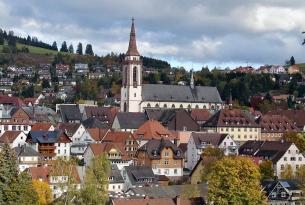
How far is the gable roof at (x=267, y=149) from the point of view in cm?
8661

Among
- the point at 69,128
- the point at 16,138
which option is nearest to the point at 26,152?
the point at 16,138

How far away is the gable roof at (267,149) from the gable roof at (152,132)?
9.56m

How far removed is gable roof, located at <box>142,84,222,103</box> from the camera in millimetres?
136775

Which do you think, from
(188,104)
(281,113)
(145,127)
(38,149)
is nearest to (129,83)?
(188,104)

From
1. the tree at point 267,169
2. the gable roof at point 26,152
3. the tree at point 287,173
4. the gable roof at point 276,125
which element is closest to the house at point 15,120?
the gable roof at point 26,152

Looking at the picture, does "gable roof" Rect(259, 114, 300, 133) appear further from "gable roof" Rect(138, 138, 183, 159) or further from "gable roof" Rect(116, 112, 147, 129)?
"gable roof" Rect(138, 138, 183, 159)

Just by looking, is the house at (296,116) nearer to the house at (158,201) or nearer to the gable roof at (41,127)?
the gable roof at (41,127)

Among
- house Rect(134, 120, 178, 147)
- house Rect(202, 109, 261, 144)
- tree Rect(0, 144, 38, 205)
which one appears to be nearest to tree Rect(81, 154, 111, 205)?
tree Rect(0, 144, 38, 205)

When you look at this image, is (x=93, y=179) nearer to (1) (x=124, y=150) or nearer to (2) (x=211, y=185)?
(2) (x=211, y=185)

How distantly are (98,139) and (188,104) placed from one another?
150ft

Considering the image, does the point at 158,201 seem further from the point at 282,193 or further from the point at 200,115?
the point at 200,115

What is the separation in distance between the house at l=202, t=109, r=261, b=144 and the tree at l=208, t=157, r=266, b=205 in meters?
44.6

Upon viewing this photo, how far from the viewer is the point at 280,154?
8625 cm

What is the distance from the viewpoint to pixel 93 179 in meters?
61.9
